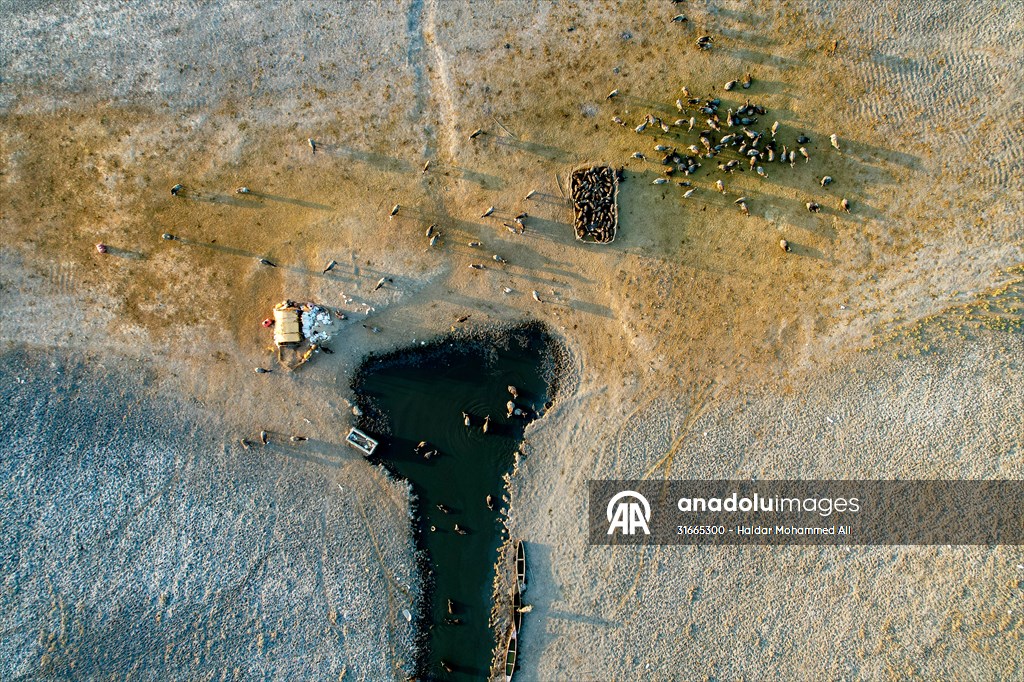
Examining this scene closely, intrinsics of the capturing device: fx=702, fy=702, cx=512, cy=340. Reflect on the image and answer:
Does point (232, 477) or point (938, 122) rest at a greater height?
point (938, 122)

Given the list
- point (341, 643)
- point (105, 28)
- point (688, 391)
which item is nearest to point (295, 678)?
point (341, 643)

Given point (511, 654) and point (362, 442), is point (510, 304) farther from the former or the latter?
point (511, 654)

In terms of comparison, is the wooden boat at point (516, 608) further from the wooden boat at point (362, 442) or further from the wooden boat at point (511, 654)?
the wooden boat at point (362, 442)

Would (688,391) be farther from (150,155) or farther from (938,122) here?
(150,155)

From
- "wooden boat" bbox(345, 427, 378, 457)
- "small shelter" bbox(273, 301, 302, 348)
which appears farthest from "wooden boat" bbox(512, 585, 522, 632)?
"small shelter" bbox(273, 301, 302, 348)

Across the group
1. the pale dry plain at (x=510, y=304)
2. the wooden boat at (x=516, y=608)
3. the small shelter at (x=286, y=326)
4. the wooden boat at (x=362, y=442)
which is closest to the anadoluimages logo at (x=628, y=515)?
the pale dry plain at (x=510, y=304)

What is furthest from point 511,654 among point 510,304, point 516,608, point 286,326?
point 286,326

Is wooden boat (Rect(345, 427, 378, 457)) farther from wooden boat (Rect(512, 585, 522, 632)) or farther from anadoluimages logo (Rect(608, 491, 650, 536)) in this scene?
anadoluimages logo (Rect(608, 491, 650, 536))
